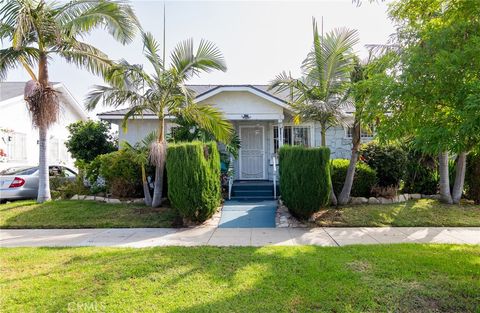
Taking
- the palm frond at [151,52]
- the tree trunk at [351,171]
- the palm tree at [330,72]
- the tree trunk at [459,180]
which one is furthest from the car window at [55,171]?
the tree trunk at [459,180]

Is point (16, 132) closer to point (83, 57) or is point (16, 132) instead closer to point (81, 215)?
point (83, 57)

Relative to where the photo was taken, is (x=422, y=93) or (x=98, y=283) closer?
(x=422, y=93)

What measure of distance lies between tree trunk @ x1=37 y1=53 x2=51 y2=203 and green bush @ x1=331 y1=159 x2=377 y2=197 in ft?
31.7

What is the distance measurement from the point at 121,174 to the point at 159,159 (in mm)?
2024

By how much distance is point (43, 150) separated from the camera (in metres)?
9.81

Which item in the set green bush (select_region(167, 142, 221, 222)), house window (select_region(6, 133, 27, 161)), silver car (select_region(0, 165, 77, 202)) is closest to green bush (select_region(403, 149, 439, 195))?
green bush (select_region(167, 142, 221, 222))

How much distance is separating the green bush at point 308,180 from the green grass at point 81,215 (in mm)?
3550

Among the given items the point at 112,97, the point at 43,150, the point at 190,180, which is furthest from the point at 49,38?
the point at 190,180

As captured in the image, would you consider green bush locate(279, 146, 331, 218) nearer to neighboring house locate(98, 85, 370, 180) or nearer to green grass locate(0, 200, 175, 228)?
green grass locate(0, 200, 175, 228)

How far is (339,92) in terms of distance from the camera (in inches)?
322

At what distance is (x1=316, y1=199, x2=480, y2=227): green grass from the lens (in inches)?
307

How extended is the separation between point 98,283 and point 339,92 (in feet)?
23.9

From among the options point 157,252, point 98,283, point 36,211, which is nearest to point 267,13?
point 157,252

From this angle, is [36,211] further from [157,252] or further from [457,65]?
[457,65]
